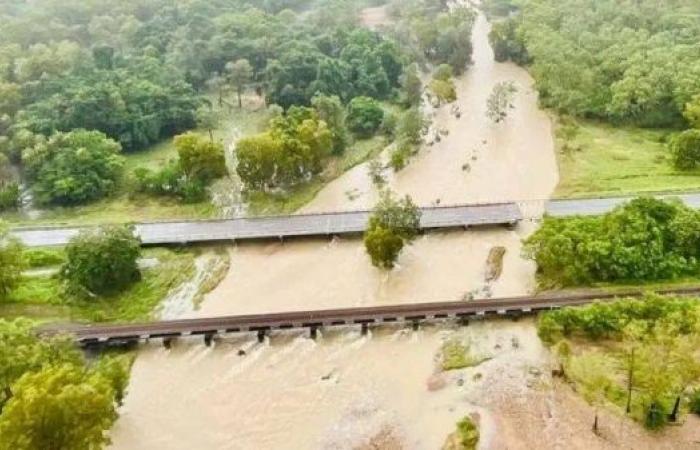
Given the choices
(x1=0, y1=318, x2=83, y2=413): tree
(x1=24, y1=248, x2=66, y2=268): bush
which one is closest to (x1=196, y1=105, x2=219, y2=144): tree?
(x1=24, y1=248, x2=66, y2=268): bush

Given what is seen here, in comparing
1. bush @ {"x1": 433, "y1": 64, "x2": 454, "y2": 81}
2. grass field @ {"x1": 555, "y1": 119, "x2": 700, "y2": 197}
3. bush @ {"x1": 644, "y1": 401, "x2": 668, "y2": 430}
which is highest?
bush @ {"x1": 433, "y1": 64, "x2": 454, "y2": 81}

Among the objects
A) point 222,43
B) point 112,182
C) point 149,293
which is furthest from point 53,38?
point 149,293

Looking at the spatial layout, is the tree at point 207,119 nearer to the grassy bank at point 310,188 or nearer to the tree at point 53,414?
the grassy bank at point 310,188

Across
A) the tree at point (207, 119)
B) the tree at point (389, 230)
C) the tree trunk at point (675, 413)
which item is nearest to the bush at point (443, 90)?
the tree at point (207, 119)

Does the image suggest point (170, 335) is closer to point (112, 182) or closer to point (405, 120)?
point (112, 182)

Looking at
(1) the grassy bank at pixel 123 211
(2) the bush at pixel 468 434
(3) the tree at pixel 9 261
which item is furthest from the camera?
(1) the grassy bank at pixel 123 211

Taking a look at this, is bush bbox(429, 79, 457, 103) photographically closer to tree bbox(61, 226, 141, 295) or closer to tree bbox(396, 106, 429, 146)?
tree bbox(396, 106, 429, 146)
